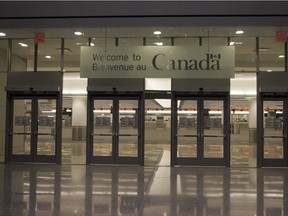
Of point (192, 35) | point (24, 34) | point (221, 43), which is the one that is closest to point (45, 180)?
point (24, 34)

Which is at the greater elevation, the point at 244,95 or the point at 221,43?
the point at 221,43

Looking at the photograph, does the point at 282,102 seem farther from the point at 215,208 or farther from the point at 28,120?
the point at 28,120

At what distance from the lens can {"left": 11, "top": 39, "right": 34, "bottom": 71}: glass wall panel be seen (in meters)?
12.4

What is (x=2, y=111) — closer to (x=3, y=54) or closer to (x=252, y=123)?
(x=3, y=54)

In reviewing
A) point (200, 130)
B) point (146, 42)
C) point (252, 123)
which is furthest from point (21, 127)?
point (252, 123)

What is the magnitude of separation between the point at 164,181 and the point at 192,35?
517cm

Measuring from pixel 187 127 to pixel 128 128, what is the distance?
194 cm

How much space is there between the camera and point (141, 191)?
7.46m

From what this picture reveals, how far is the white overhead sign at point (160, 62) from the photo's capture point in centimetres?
1070

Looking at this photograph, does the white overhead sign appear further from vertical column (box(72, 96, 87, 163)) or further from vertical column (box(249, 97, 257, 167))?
vertical column (box(72, 96, 87, 163))

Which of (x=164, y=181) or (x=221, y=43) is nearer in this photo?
(x=164, y=181)

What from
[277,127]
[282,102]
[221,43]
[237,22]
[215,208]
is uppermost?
[221,43]

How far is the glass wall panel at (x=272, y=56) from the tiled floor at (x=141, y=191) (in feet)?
11.2

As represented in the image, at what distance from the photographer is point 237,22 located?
22.1 feet
